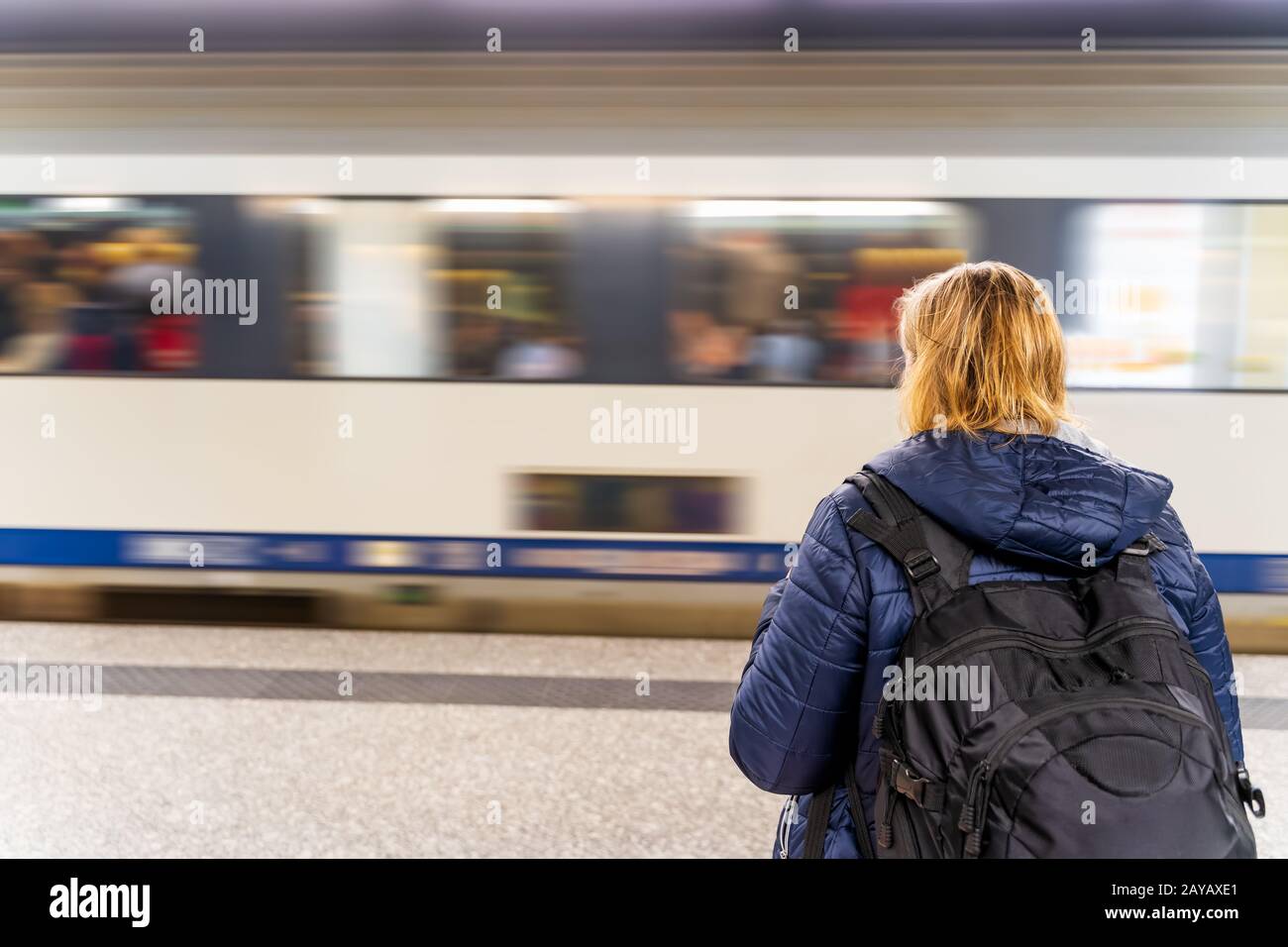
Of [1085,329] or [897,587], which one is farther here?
[1085,329]

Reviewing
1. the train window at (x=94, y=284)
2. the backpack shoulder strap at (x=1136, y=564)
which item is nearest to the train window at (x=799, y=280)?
the train window at (x=94, y=284)

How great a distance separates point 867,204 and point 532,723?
276 cm

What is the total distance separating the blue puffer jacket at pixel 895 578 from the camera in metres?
1.26

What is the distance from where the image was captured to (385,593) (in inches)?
198

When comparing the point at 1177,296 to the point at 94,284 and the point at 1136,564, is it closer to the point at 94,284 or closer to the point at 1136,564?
the point at 1136,564

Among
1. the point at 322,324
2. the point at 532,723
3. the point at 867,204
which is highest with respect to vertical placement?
the point at 867,204

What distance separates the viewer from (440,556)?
4.98 meters

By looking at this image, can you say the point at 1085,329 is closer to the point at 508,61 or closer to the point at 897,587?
the point at 508,61

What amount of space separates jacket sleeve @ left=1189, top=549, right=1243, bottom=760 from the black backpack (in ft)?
0.37

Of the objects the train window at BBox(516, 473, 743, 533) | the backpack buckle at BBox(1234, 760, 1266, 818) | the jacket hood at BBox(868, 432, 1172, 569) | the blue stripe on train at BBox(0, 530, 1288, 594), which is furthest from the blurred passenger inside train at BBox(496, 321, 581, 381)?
the backpack buckle at BBox(1234, 760, 1266, 818)

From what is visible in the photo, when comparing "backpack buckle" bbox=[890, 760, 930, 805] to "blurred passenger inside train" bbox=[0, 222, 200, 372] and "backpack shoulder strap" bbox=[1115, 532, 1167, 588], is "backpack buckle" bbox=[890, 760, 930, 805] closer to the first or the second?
"backpack shoulder strap" bbox=[1115, 532, 1167, 588]

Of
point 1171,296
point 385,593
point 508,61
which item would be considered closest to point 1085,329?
point 1171,296

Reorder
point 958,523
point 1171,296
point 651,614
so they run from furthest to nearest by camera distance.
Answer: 1. point 651,614
2. point 1171,296
3. point 958,523

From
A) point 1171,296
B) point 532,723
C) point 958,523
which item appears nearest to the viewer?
point 958,523
